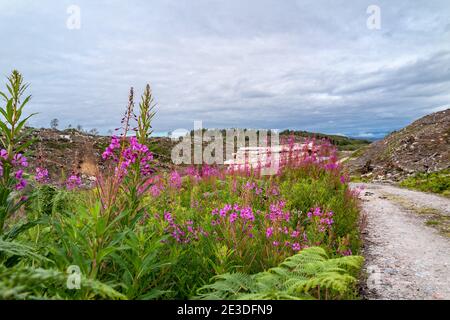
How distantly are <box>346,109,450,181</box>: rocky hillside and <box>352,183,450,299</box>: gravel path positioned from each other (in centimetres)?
708

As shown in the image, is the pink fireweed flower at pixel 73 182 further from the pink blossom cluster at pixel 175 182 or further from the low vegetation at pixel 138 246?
the pink blossom cluster at pixel 175 182

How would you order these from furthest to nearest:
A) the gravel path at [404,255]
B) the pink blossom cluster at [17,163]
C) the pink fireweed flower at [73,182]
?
the pink fireweed flower at [73,182], the gravel path at [404,255], the pink blossom cluster at [17,163]

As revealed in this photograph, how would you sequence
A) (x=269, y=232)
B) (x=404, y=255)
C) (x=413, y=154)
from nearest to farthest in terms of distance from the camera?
(x=269, y=232) < (x=404, y=255) < (x=413, y=154)

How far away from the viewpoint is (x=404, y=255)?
5.50 meters

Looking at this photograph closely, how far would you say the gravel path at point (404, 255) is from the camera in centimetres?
425

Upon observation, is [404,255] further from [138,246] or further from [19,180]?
[19,180]

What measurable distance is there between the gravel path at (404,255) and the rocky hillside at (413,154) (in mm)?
7076

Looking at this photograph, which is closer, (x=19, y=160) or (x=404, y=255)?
(x=19, y=160)

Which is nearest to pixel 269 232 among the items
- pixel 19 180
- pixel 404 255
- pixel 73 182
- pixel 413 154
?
pixel 404 255

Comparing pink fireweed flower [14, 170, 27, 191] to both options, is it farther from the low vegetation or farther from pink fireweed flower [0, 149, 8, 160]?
pink fireweed flower [0, 149, 8, 160]

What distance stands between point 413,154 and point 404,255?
45.0ft

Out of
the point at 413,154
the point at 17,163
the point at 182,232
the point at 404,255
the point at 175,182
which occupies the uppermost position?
the point at 413,154

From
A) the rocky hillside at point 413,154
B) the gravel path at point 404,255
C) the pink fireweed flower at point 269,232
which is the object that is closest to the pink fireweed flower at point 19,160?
the pink fireweed flower at point 269,232
